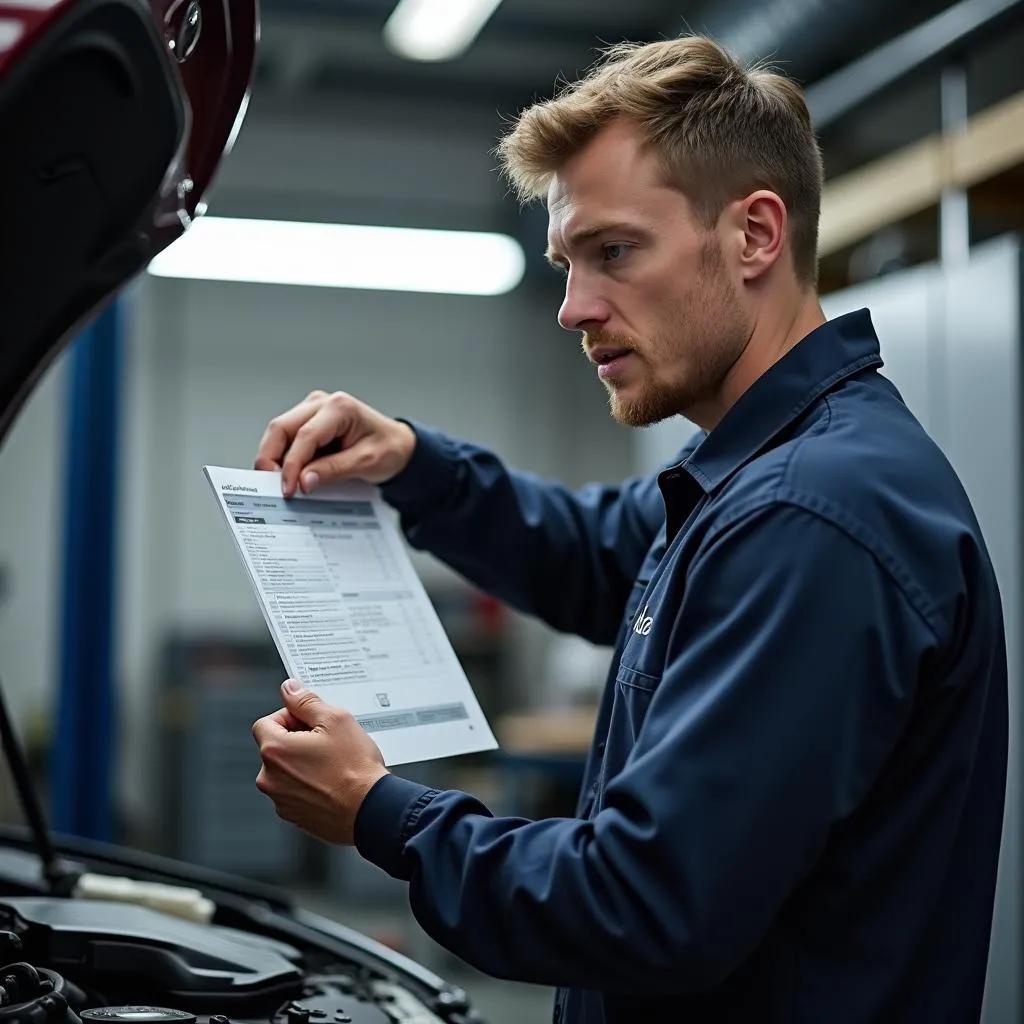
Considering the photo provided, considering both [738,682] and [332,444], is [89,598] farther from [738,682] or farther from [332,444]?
[738,682]

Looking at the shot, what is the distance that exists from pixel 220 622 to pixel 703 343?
22.7 ft

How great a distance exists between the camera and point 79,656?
3330 mm

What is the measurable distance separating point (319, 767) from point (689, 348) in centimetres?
52

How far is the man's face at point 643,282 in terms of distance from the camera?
3.85ft

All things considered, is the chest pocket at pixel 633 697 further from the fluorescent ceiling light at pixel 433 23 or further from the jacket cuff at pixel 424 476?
the fluorescent ceiling light at pixel 433 23

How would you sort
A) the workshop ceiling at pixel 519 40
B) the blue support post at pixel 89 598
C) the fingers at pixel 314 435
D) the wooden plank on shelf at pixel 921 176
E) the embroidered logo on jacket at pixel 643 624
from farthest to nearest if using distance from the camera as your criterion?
the workshop ceiling at pixel 519 40 < the blue support post at pixel 89 598 < the wooden plank on shelf at pixel 921 176 < the fingers at pixel 314 435 < the embroidered logo on jacket at pixel 643 624

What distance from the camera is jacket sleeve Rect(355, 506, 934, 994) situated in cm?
91

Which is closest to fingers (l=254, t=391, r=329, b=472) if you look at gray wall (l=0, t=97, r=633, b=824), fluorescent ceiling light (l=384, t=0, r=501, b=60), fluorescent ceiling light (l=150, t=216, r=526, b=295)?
fluorescent ceiling light (l=384, t=0, r=501, b=60)

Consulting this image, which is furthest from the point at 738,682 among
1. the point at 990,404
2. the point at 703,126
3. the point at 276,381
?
the point at 276,381

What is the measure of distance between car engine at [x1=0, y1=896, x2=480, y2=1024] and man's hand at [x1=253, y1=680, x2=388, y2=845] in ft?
0.54

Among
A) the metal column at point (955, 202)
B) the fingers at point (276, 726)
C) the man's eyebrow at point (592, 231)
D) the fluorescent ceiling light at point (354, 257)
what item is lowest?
the fingers at point (276, 726)

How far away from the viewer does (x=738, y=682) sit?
3.03 feet

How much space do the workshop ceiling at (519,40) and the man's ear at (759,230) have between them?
2.84 meters

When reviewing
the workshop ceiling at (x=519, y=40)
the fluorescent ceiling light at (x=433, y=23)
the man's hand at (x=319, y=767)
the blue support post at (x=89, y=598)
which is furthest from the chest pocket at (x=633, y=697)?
the fluorescent ceiling light at (x=433, y=23)
